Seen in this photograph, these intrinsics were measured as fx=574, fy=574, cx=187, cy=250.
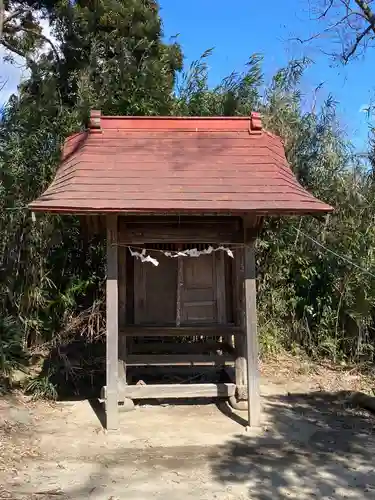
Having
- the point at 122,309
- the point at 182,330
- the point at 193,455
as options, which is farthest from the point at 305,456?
the point at 122,309

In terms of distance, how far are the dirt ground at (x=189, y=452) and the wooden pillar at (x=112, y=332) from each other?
0.25 metres

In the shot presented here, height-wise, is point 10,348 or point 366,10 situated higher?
point 366,10

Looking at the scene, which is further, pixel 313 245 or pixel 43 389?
pixel 313 245

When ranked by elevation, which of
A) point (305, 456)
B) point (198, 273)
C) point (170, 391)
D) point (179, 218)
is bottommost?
point (305, 456)

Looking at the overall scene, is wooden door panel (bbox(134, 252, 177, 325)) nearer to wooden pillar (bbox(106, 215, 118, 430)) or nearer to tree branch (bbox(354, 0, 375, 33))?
wooden pillar (bbox(106, 215, 118, 430))

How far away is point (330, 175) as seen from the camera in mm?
9938

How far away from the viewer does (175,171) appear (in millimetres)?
6160

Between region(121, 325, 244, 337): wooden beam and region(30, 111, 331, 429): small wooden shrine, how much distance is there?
0.01 meters

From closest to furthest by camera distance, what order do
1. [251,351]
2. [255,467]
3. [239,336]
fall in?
[255,467], [251,351], [239,336]

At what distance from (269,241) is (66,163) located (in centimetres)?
416

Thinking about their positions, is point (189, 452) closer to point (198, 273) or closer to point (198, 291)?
point (198, 291)

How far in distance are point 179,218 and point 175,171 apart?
1.66ft

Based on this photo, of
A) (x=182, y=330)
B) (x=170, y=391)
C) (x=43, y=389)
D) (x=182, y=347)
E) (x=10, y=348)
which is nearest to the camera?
(x=170, y=391)

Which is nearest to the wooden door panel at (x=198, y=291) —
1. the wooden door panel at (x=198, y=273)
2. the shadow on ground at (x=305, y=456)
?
the wooden door panel at (x=198, y=273)
